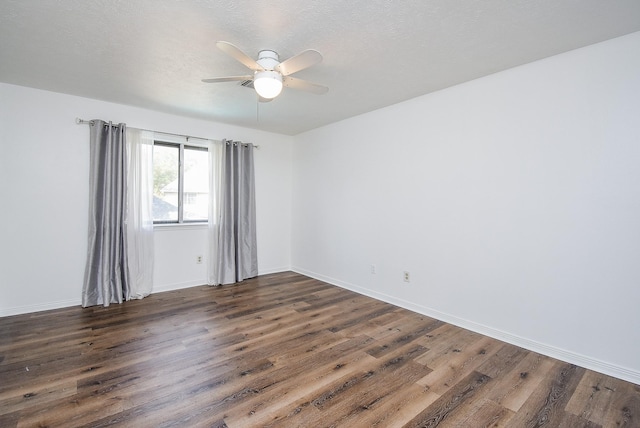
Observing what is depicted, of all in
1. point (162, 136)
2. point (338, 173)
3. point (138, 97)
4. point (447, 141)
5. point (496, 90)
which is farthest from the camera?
point (338, 173)

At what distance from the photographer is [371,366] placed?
229 cm

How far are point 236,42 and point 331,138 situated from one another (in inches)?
99.0

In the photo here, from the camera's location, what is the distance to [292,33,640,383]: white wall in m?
2.15

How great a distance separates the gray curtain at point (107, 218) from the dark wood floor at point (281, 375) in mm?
349

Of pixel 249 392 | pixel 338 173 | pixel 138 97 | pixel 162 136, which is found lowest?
pixel 249 392

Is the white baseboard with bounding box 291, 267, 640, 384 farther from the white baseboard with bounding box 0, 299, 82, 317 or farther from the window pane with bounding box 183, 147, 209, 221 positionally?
the white baseboard with bounding box 0, 299, 82, 317

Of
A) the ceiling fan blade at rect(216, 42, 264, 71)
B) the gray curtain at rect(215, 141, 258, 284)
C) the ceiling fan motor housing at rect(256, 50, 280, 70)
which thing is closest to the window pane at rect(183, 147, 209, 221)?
the gray curtain at rect(215, 141, 258, 284)

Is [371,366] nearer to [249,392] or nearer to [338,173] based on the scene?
[249,392]

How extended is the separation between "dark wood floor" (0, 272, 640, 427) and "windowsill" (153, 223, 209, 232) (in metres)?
1.20

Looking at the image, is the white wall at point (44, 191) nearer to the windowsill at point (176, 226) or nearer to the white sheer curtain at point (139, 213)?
the white sheer curtain at point (139, 213)

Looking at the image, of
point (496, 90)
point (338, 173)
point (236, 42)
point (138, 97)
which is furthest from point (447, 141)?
point (138, 97)

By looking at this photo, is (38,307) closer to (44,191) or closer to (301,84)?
(44,191)

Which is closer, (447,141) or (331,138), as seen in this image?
(447,141)

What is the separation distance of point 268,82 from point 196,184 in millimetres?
2866
